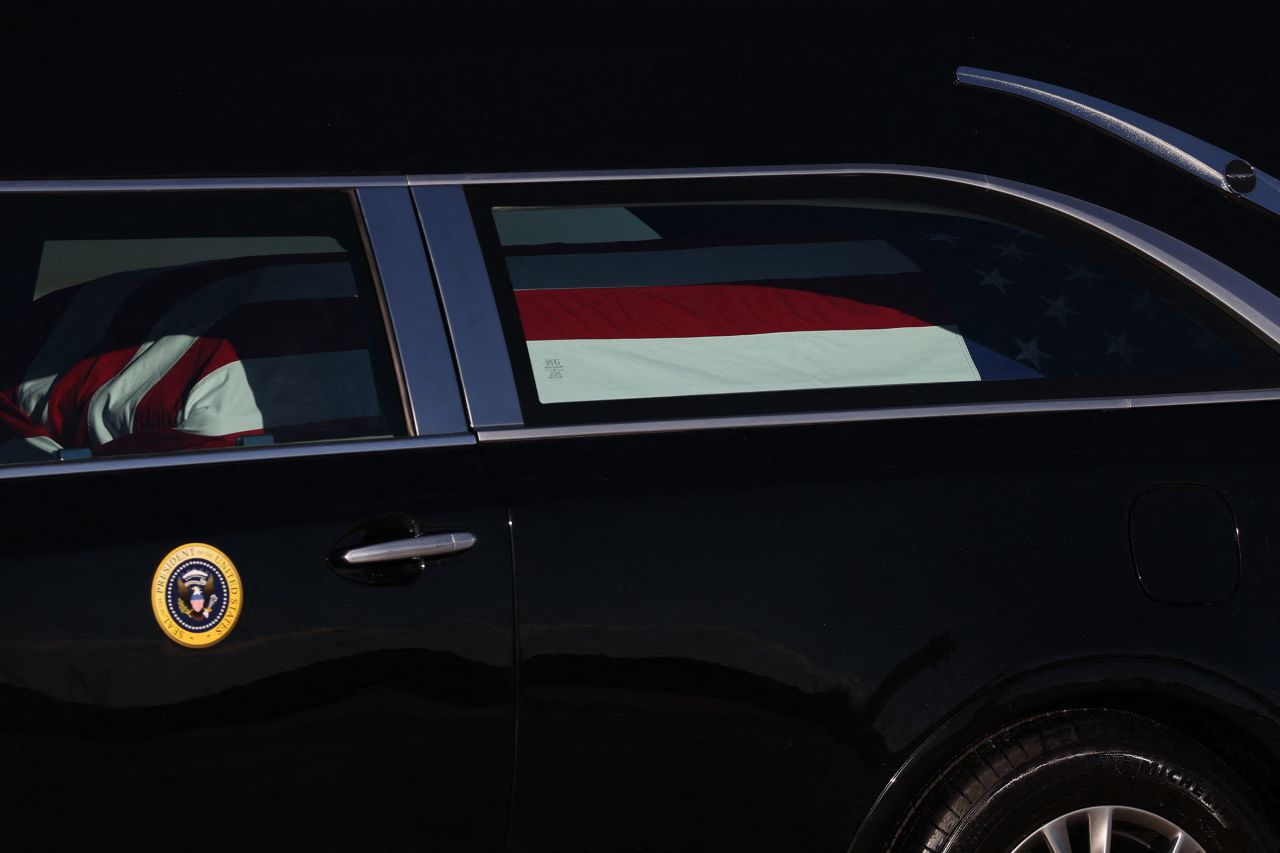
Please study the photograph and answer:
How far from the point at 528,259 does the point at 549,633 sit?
64 cm

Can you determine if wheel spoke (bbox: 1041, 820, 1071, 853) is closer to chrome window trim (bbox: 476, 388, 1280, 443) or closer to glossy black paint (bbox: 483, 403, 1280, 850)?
glossy black paint (bbox: 483, 403, 1280, 850)

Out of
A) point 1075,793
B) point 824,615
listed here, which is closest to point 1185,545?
point 1075,793

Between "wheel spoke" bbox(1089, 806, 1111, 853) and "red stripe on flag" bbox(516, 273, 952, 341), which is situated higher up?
"red stripe on flag" bbox(516, 273, 952, 341)

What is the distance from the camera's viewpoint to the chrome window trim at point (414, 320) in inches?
94.5

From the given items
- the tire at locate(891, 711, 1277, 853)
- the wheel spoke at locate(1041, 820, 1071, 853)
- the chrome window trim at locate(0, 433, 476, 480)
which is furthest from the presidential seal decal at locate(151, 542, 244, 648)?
the wheel spoke at locate(1041, 820, 1071, 853)

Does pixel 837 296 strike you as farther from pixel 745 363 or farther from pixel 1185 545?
pixel 1185 545

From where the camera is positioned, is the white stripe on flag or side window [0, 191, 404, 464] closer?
side window [0, 191, 404, 464]

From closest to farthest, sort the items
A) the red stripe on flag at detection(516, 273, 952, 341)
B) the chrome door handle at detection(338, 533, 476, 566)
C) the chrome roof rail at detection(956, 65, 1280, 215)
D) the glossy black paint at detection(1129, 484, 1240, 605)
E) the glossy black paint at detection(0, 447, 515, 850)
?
1. the glossy black paint at detection(0, 447, 515, 850)
2. the chrome door handle at detection(338, 533, 476, 566)
3. the glossy black paint at detection(1129, 484, 1240, 605)
4. the red stripe on flag at detection(516, 273, 952, 341)
5. the chrome roof rail at detection(956, 65, 1280, 215)

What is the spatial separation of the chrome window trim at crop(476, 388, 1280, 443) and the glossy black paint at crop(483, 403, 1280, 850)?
2 cm

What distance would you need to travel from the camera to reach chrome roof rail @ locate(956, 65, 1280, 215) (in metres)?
2.90

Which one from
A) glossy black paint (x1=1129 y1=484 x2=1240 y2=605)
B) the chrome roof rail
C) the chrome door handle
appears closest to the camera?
the chrome door handle

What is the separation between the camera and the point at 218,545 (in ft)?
7.29

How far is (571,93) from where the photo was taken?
2709mm

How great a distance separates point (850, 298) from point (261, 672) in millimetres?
1182
